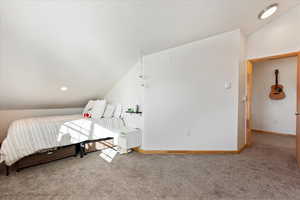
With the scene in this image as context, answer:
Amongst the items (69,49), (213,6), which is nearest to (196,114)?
(213,6)

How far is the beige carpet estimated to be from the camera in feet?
5.59

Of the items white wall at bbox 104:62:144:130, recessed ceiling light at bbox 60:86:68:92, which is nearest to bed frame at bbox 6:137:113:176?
white wall at bbox 104:62:144:130

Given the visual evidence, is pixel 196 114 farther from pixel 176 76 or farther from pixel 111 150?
pixel 111 150

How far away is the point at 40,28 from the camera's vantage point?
2127 mm

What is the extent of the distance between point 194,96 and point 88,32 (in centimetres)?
219

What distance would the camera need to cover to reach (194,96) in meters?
2.99

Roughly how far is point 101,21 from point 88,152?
242 cm

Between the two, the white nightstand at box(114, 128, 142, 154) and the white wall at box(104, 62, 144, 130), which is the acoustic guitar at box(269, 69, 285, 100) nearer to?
the white wall at box(104, 62, 144, 130)

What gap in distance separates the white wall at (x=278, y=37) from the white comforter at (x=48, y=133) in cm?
335

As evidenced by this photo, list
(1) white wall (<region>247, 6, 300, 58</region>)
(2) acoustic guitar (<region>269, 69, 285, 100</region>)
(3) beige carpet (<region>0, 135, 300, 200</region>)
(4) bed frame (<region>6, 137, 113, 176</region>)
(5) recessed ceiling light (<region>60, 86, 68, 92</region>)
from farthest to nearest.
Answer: (2) acoustic guitar (<region>269, 69, 285, 100</region>) < (5) recessed ceiling light (<region>60, 86, 68, 92</region>) < (1) white wall (<region>247, 6, 300, 58</region>) < (4) bed frame (<region>6, 137, 113, 176</region>) < (3) beige carpet (<region>0, 135, 300, 200</region>)

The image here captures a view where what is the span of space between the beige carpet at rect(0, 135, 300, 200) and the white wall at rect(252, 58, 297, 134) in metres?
2.15

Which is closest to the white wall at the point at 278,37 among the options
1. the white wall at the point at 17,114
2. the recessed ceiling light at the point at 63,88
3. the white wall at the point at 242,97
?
the white wall at the point at 242,97

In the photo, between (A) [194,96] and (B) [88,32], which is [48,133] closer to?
(B) [88,32]

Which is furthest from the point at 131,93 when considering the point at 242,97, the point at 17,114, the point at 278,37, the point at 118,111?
the point at 278,37
